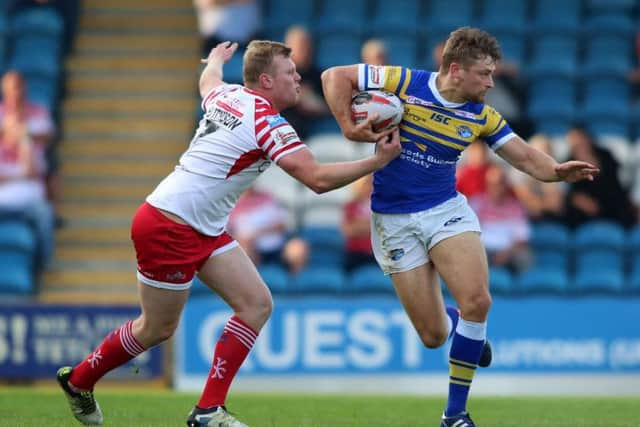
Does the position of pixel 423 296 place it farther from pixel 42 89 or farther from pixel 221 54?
pixel 42 89

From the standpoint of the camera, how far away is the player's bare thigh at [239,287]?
628 cm

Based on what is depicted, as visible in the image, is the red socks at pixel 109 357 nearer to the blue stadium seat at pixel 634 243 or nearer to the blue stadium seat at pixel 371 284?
the blue stadium seat at pixel 371 284

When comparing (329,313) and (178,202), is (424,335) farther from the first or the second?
(329,313)

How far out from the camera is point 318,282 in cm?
1124

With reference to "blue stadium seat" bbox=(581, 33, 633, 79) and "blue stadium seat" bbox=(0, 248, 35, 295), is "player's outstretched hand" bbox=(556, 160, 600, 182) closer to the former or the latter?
"blue stadium seat" bbox=(0, 248, 35, 295)

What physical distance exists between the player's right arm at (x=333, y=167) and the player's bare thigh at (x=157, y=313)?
887 mm

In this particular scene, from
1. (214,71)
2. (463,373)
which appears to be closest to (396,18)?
(214,71)

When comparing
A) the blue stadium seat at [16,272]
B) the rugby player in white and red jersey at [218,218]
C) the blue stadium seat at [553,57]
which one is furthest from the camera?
the blue stadium seat at [553,57]

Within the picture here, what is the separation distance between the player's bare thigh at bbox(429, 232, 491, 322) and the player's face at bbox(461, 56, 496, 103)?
769 mm

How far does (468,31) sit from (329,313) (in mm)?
4718

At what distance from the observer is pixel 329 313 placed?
1081cm

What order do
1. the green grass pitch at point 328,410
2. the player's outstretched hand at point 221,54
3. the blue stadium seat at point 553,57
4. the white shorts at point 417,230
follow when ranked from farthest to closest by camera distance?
the blue stadium seat at point 553,57 < the green grass pitch at point 328,410 < the player's outstretched hand at point 221,54 < the white shorts at point 417,230

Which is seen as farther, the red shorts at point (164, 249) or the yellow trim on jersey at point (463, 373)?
the yellow trim on jersey at point (463, 373)

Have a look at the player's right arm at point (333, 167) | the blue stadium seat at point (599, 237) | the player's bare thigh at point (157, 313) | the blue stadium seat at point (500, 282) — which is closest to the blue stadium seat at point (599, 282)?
the blue stadium seat at point (599, 237)
